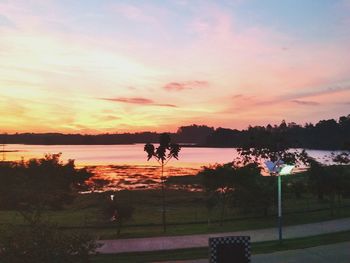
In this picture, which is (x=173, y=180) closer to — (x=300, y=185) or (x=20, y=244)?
(x=300, y=185)

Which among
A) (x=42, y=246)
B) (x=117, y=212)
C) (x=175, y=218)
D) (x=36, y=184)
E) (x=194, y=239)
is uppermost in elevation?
(x=42, y=246)

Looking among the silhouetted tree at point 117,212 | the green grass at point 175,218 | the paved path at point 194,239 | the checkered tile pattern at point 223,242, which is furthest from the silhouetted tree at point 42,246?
the silhouetted tree at point 117,212

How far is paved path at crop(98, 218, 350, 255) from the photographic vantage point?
2314 cm

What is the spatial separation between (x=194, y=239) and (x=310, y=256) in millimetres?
9540

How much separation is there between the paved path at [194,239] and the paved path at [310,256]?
6301mm

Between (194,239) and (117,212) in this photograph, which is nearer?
(194,239)

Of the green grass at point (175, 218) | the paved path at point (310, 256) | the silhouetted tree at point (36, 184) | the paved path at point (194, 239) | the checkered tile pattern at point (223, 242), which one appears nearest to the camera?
the checkered tile pattern at point (223, 242)

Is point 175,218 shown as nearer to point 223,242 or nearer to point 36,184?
point 36,184

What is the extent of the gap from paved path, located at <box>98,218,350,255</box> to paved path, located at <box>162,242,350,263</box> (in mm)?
6301

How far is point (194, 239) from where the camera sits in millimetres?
25281

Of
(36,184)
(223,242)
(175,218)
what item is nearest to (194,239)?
(36,184)

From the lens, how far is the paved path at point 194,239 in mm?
23141

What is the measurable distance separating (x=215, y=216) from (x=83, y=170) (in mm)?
15026

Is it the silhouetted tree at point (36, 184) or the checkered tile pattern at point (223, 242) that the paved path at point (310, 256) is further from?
the silhouetted tree at point (36, 184)
